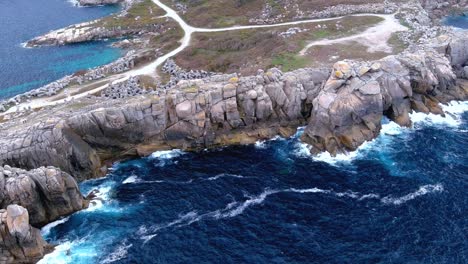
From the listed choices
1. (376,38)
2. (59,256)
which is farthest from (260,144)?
(376,38)

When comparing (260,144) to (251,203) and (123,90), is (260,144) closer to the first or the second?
(251,203)

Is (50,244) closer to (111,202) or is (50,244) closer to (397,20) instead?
(111,202)

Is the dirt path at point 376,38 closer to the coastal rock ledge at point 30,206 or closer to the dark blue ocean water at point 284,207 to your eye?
the dark blue ocean water at point 284,207

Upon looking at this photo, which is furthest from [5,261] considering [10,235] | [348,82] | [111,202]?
[348,82]

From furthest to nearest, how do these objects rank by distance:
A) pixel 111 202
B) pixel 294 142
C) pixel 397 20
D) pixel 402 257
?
pixel 397 20, pixel 294 142, pixel 111 202, pixel 402 257

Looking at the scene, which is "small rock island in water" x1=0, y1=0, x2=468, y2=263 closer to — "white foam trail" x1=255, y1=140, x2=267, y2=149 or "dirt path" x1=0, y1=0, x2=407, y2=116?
"dirt path" x1=0, y1=0, x2=407, y2=116

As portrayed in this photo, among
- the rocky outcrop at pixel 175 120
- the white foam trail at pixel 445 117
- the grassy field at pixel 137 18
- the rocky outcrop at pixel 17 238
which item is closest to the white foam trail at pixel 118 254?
the rocky outcrop at pixel 17 238
